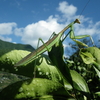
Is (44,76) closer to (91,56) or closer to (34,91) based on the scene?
(34,91)

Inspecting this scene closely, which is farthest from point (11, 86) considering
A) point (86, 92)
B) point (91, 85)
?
point (91, 85)

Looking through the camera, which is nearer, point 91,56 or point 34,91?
point 34,91

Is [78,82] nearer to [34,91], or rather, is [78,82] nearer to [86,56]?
[86,56]

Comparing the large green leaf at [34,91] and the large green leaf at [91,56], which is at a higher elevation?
the large green leaf at [91,56]

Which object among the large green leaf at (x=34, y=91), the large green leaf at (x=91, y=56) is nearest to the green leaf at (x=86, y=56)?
the large green leaf at (x=91, y=56)

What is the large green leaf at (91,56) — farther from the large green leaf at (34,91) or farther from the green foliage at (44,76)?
the large green leaf at (34,91)

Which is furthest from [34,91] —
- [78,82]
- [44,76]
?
[78,82]

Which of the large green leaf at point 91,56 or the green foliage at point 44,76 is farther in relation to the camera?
the large green leaf at point 91,56

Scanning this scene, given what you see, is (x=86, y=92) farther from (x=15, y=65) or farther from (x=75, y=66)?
(x=75, y=66)
